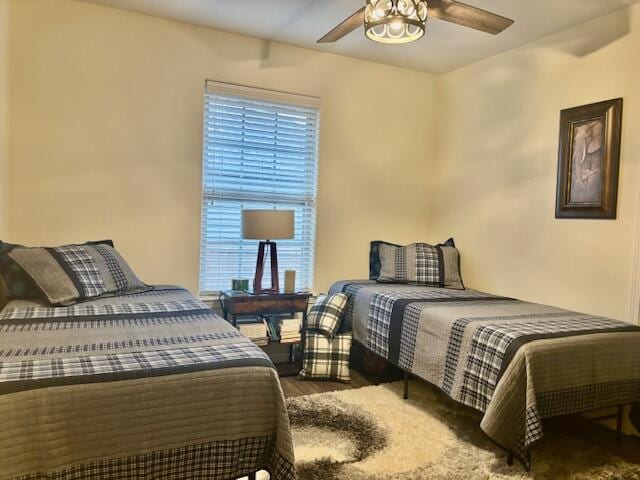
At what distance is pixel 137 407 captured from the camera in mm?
1424

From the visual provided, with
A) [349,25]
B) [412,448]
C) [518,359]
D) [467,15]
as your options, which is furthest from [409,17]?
[412,448]

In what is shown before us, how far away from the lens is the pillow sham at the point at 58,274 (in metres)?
2.42

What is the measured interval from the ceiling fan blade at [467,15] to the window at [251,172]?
5.62ft

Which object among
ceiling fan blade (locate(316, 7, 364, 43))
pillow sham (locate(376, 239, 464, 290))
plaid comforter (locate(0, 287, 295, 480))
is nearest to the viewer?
plaid comforter (locate(0, 287, 295, 480))

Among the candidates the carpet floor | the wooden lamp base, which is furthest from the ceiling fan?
the carpet floor

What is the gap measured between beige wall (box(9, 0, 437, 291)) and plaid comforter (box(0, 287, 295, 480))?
1457mm

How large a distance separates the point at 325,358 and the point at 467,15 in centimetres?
232

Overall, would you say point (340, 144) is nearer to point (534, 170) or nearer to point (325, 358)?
point (534, 170)

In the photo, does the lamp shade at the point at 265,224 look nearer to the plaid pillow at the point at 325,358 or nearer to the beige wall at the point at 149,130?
the beige wall at the point at 149,130

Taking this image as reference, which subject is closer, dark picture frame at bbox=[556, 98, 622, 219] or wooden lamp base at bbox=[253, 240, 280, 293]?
dark picture frame at bbox=[556, 98, 622, 219]

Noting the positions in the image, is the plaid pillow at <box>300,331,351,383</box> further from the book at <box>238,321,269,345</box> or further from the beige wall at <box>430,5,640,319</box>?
the beige wall at <box>430,5,640,319</box>

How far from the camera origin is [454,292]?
3.56 metres

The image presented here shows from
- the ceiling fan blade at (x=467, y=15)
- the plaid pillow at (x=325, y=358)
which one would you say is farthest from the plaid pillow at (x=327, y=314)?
the ceiling fan blade at (x=467, y=15)

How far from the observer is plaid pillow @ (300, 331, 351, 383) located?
10.9ft
